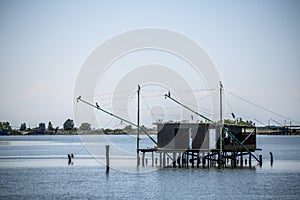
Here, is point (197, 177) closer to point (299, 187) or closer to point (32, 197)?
point (299, 187)

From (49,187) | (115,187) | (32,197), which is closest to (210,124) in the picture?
(115,187)

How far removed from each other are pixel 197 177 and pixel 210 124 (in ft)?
34.0

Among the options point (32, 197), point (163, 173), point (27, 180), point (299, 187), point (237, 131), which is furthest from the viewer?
point (237, 131)

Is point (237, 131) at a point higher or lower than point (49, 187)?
higher

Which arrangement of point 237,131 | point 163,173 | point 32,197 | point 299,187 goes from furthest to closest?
point 237,131
point 163,173
point 299,187
point 32,197

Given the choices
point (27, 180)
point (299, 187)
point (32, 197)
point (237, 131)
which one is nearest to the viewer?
point (32, 197)

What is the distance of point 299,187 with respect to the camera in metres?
54.3

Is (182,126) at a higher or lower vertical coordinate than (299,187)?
higher

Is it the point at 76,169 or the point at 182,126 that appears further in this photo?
the point at 76,169

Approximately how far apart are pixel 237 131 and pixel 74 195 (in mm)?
32523

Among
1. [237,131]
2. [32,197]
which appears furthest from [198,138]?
[32,197]

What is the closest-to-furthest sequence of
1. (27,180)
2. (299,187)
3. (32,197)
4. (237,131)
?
(32,197) < (299,187) < (27,180) < (237,131)

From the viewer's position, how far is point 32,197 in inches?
1879

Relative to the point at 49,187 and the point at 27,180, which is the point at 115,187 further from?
the point at 27,180
